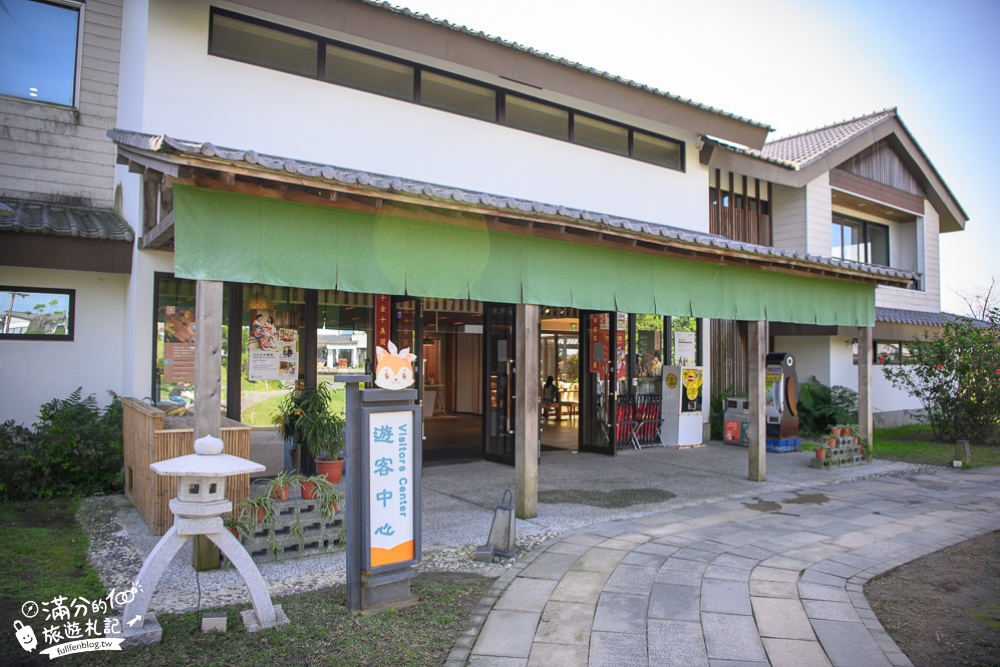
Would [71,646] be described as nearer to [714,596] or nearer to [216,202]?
[216,202]

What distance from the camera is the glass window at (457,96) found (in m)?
9.81

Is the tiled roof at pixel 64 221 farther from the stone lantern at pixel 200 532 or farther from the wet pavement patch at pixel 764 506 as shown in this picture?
the wet pavement patch at pixel 764 506

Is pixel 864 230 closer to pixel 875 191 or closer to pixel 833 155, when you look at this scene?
pixel 875 191

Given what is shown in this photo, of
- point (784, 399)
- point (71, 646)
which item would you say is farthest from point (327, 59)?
point (784, 399)

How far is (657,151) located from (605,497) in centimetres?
720

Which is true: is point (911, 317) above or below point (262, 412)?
above

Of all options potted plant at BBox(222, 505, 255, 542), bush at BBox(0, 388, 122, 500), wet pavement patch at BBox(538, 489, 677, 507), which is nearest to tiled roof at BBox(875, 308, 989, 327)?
wet pavement patch at BBox(538, 489, 677, 507)

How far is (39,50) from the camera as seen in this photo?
29.2 feet

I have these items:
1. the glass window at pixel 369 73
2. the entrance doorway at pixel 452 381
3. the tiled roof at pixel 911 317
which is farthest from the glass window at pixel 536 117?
the tiled roof at pixel 911 317

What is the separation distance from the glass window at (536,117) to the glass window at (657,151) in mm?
1668

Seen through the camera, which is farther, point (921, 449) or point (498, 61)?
point (921, 449)

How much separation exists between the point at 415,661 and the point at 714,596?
2383 mm

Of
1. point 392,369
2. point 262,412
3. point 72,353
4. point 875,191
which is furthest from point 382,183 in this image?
point 875,191

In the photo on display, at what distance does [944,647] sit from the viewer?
4.30 meters
